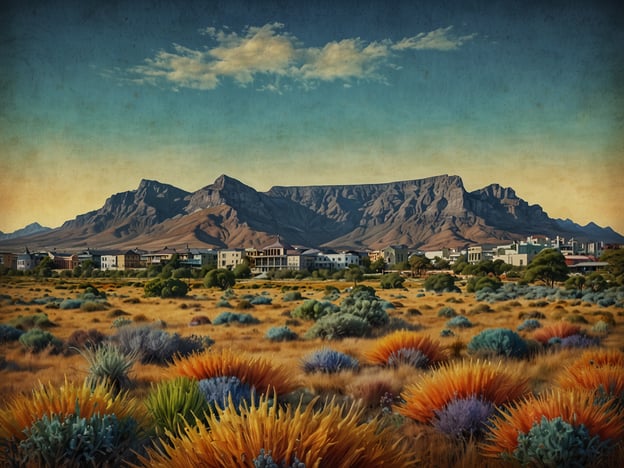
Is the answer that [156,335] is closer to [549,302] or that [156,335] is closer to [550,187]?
[550,187]

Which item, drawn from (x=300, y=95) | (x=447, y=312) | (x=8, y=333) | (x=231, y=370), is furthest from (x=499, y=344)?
(x=8, y=333)

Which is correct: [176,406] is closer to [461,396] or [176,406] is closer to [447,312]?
[461,396]

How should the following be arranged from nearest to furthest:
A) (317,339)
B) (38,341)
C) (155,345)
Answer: (155,345), (38,341), (317,339)

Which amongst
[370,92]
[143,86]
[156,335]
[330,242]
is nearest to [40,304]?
[156,335]

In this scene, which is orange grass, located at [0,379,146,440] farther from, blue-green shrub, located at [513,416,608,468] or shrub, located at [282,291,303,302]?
shrub, located at [282,291,303,302]

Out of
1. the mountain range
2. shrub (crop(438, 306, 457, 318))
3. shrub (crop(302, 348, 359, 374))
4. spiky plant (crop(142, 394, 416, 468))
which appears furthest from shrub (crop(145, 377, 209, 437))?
shrub (crop(438, 306, 457, 318))
